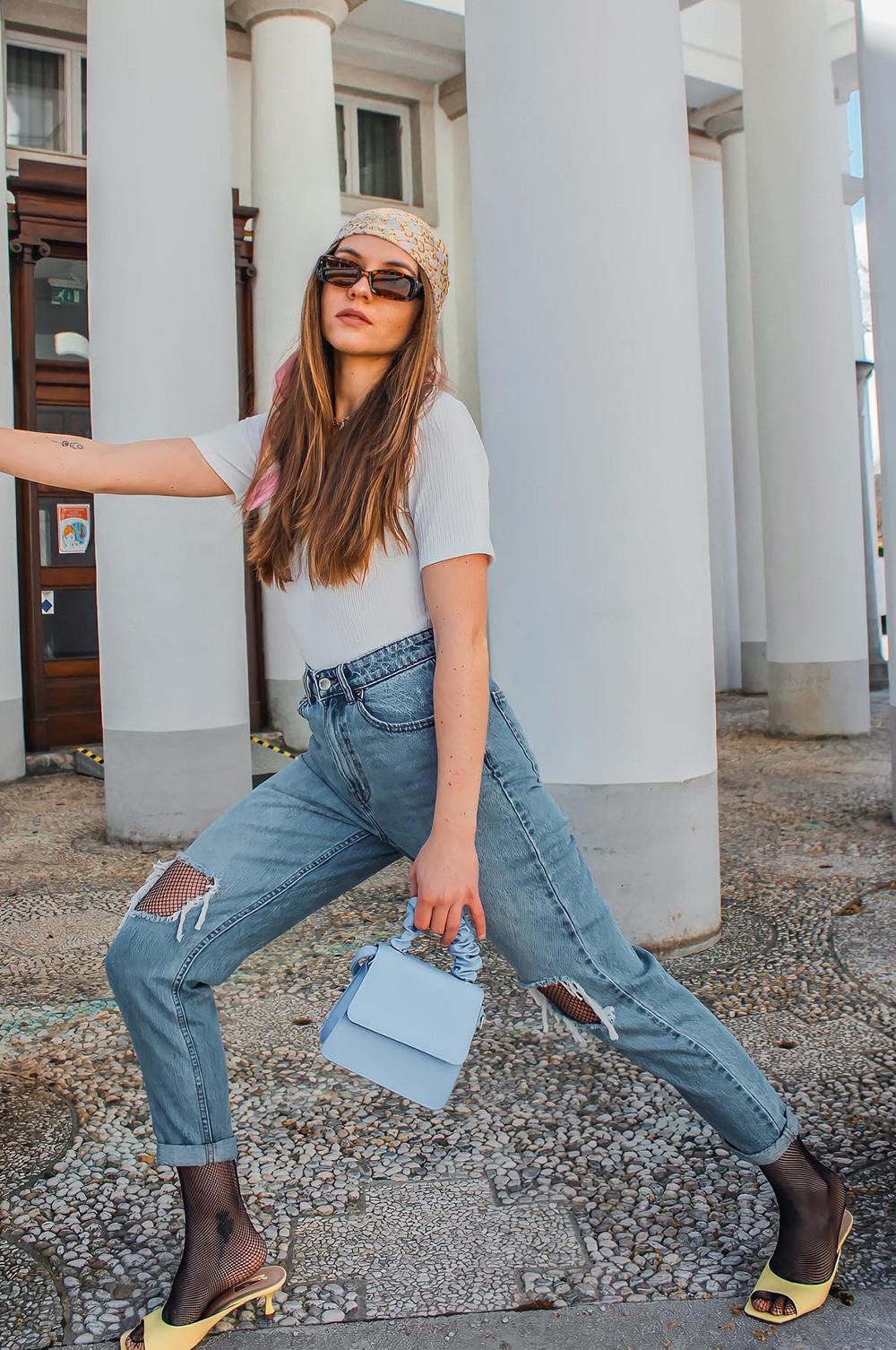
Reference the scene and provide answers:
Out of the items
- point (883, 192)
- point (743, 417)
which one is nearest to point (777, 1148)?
point (883, 192)

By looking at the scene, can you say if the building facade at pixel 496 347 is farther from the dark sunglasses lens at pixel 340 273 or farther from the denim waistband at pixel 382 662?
the denim waistband at pixel 382 662

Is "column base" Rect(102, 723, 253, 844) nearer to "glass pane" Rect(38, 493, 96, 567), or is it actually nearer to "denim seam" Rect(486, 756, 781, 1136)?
"glass pane" Rect(38, 493, 96, 567)

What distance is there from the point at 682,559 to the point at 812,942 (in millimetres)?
1516

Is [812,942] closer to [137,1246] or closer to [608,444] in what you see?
[608,444]

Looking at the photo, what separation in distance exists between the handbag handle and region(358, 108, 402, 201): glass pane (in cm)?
1236

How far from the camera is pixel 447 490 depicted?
1.96 m

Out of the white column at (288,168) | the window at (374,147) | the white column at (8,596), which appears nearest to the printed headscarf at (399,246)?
the white column at (8,596)

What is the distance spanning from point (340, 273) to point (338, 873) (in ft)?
3.53

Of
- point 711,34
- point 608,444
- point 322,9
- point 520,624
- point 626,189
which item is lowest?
point 520,624

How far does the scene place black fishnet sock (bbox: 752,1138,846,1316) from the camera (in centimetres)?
220

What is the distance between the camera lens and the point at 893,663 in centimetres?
628

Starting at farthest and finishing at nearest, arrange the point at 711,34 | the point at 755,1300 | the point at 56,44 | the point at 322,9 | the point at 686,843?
the point at 711,34 → the point at 56,44 → the point at 322,9 → the point at 686,843 → the point at 755,1300

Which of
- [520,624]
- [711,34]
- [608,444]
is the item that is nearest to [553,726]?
[520,624]

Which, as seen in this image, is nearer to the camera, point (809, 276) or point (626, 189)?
point (626, 189)
